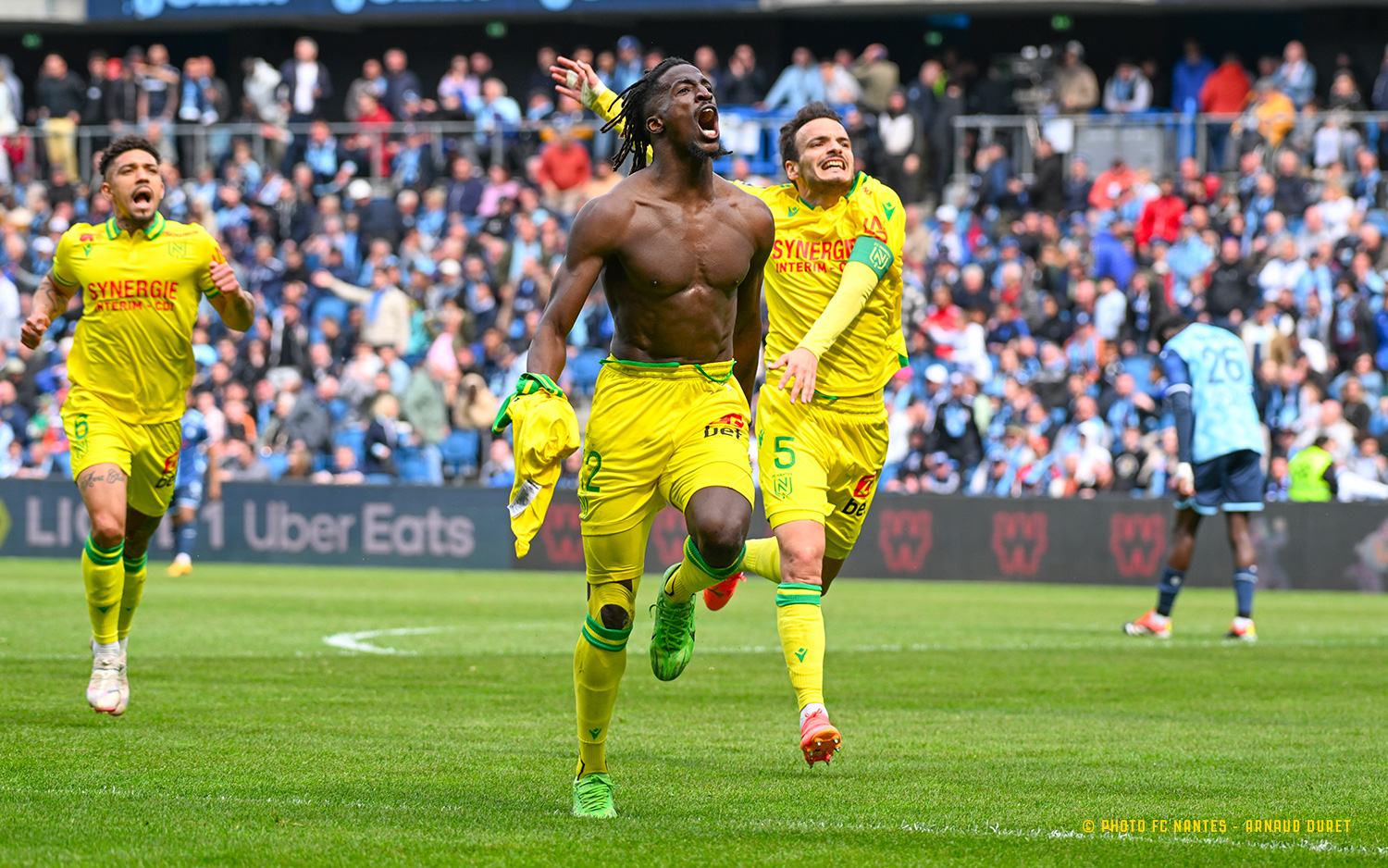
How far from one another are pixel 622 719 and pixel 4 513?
1914 centimetres

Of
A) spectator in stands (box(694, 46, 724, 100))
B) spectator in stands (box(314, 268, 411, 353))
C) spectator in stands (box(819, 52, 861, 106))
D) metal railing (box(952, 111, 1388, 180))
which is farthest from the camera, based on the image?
spectator in stands (box(694, 46, 724, 100))

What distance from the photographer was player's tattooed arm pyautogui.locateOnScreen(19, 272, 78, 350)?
10352mm

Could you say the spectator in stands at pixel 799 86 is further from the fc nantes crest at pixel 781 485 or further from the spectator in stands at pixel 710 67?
the fc nantes crest at pixel 781 485

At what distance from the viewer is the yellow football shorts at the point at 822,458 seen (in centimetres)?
903

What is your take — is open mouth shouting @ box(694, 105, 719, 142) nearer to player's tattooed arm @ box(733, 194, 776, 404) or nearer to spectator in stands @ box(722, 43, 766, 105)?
player's tattooed arm @ box(733, 194, 776, 404)

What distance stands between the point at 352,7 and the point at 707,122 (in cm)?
2957

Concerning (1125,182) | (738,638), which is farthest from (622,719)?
(1125,182)

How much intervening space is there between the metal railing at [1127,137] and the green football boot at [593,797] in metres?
22.0

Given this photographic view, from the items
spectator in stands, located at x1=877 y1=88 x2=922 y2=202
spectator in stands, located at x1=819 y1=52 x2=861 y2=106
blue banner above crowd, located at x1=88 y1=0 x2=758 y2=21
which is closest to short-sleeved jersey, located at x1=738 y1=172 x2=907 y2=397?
spectator in stands, located at x1=877 y1=88 x2=922 y2=202

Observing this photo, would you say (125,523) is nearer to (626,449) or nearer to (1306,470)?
(626,449)

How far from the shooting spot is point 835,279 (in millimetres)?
9547

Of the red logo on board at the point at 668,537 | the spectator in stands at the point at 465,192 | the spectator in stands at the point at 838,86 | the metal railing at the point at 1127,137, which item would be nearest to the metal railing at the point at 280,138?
the spectator in stands at the point at 465,192

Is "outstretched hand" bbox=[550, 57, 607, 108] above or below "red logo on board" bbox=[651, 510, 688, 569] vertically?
above

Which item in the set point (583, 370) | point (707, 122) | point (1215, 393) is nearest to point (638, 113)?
point (707, 122)
